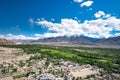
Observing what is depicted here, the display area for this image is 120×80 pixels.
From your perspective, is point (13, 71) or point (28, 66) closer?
point (13, 71)

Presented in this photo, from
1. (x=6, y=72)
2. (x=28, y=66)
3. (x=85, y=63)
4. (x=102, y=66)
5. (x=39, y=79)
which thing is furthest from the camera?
(x=85, y=63)

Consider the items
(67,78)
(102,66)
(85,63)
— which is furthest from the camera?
(85,63)

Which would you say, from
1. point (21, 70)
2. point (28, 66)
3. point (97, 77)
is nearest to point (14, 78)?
point (21, 70)

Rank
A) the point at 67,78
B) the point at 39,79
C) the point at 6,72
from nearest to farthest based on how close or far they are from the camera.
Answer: the point at 39,79 → the point at 67,78 → the point at 6,72

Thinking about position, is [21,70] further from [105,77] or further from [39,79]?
[105,77]

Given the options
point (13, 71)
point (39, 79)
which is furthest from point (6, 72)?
point (39, 79)

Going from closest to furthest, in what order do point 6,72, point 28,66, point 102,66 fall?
1. point 6,72
2. point 28,66
3. point 102,66

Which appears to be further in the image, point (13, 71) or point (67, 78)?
point (13, 71)

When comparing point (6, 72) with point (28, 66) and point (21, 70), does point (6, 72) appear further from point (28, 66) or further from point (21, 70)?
point (28, 66)

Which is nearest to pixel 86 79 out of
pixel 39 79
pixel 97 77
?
pixel 97 77
